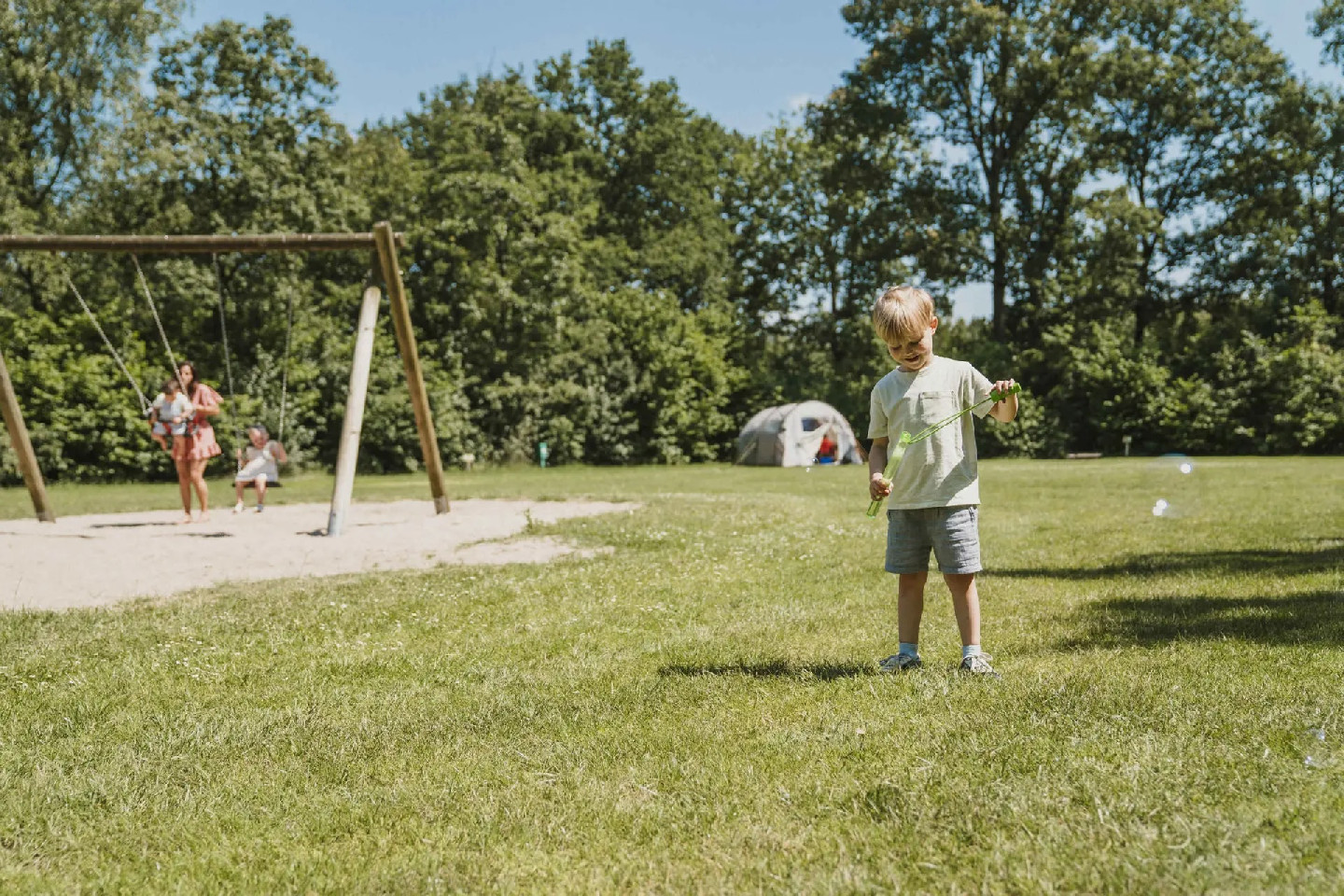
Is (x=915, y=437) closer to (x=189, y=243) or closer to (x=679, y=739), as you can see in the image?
(x=679, y=739)

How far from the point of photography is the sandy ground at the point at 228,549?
28.2 feet

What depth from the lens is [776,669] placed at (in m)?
5.23

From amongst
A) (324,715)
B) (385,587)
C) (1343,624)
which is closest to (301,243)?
(385,587)

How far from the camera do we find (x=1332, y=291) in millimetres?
37125

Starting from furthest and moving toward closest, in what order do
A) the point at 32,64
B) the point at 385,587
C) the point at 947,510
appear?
the point at 32,64, the point at 385,587, the point at 947,510

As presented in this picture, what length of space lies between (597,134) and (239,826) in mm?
40948

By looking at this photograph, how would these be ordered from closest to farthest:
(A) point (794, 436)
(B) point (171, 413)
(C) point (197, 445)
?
(B) point (171, 413)
(C) point (197, 445)
(A) point (794, 436)

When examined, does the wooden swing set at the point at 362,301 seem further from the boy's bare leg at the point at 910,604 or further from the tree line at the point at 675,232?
the tree line at the point at 675,232

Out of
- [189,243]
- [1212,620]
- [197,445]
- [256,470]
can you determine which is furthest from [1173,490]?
[189,243]

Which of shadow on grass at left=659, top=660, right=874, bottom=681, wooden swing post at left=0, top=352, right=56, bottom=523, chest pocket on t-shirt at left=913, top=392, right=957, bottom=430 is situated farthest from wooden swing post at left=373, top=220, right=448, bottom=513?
chest pocket on t-shirt at left=913, top=392, right=957, bottom=430

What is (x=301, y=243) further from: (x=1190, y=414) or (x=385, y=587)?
(x=1190, y=414)

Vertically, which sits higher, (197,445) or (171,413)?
(171,413)

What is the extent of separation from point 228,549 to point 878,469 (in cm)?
762

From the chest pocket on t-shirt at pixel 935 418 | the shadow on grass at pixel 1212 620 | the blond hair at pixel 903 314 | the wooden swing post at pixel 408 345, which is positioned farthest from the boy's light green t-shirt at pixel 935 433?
the wooden swing post at pixel 408 345
